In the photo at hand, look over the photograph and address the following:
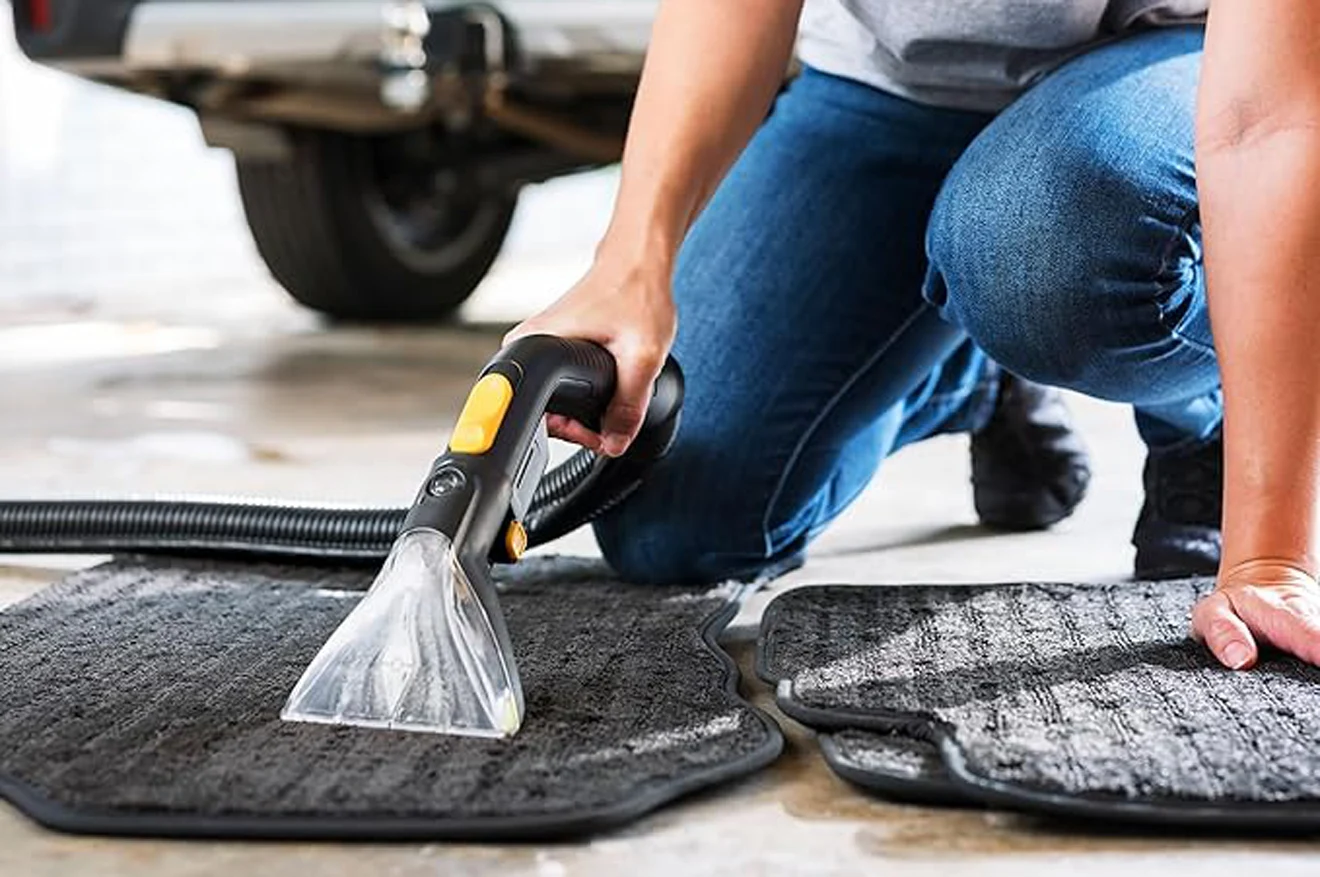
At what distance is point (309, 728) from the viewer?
1126 mm

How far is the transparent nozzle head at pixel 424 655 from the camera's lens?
109cm

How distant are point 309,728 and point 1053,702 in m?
0.43

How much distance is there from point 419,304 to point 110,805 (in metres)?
2.86

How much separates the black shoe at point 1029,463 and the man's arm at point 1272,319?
70cm

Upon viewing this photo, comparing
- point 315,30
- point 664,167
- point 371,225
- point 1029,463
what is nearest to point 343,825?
point 664,167

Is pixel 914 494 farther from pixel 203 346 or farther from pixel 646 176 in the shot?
pixel 203 346

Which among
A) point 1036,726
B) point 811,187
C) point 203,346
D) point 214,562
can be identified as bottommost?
point 203,346

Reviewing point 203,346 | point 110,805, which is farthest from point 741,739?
point 203,346

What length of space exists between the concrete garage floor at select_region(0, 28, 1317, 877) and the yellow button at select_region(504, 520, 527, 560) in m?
0.20

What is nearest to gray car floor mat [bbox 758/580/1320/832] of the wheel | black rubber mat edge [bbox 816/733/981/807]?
A: black rubber mat edge [bbox 816/733/981/807]

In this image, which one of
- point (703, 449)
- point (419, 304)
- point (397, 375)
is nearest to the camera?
point (703, 449)

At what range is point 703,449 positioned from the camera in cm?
165

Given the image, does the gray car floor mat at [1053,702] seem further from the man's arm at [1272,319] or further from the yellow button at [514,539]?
the yellow button at [514,539]

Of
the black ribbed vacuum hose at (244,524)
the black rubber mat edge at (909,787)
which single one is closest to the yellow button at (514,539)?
the black rubber mat edge at (909,787)
